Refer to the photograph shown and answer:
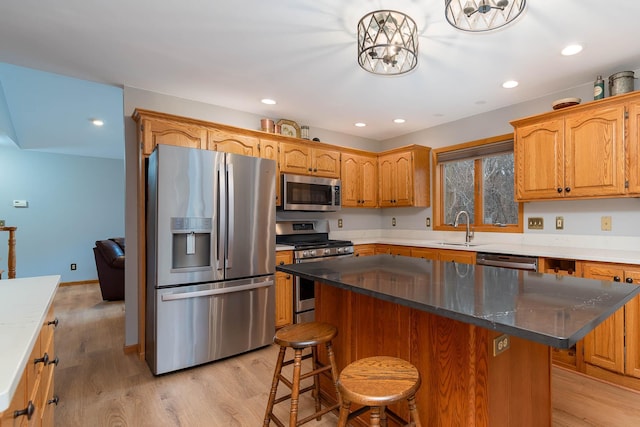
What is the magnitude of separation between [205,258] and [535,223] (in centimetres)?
326

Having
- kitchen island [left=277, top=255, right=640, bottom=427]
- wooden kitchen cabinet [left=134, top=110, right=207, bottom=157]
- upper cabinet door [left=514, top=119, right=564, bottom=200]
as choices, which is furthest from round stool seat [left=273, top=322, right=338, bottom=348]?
upper cabinet door [left=514, top=119, right=564, bottom=200]

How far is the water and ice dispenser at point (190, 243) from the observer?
8.22 ft

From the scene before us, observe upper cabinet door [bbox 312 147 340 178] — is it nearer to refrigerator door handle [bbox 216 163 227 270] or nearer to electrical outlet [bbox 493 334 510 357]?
refrigerator door handle [bbox 216 163 227 270]

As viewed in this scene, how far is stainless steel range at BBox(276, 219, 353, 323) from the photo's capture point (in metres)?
3.41

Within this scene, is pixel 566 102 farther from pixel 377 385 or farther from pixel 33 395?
pixel 33 395

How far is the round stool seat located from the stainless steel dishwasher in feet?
6.60

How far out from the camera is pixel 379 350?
164 centimetres

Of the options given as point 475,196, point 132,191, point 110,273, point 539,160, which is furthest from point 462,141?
point 110,273

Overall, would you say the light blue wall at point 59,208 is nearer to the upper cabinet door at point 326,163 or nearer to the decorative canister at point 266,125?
the decorative canister at point 266,125

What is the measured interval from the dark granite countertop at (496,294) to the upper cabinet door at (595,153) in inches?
62.7

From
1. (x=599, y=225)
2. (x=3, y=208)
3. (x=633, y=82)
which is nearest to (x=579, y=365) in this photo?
(x=599, y=225)

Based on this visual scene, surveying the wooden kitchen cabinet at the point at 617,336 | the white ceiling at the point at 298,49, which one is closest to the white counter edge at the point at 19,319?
the white ceiling at the point at 298,49

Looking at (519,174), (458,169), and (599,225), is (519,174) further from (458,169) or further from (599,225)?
(458,169)

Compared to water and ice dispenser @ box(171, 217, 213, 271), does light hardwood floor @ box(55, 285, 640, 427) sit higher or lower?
lower
